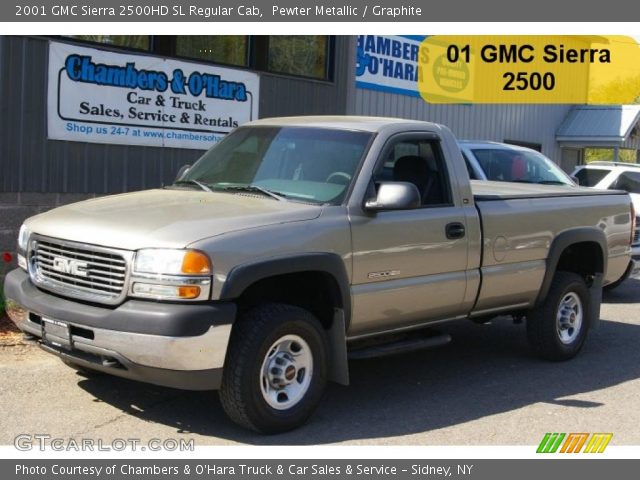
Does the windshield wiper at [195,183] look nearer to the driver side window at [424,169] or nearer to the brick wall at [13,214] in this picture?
the driver side window at [424,169]

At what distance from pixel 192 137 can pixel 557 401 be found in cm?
644

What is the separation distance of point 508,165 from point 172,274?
282 inches

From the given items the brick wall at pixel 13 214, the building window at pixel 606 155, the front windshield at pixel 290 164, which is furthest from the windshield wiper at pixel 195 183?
the building window at pixel 606 155

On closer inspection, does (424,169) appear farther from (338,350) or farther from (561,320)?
(561,320)

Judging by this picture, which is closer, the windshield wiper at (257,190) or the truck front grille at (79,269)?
the truck front grille at (79,269)

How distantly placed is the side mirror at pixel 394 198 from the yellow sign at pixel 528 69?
1118 cm

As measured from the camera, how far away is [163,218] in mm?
5094

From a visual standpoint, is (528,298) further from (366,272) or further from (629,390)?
(366,272)

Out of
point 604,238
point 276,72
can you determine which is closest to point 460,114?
point 276,72

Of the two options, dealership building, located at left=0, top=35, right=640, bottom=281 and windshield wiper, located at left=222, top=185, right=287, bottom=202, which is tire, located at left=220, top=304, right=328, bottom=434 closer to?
windshield wiper, located at left=222, top=185, right=287, bottom=202

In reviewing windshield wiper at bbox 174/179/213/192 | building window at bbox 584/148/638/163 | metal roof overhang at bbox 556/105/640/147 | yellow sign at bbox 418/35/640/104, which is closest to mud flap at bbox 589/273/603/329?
windshield wiper at bbox 174/179/213/192

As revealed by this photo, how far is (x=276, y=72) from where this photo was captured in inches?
485

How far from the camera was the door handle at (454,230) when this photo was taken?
6.20 m

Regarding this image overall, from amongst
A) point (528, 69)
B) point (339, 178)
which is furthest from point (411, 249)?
point (528, 69)
